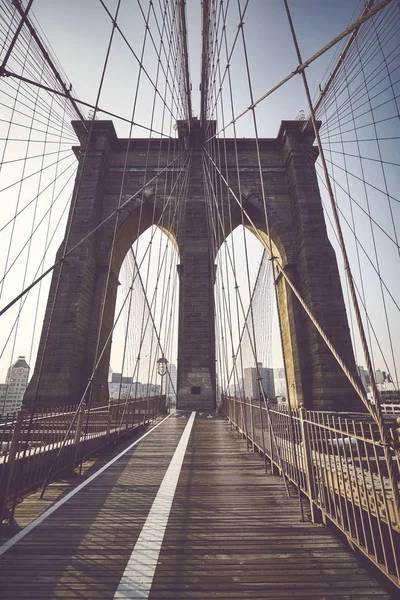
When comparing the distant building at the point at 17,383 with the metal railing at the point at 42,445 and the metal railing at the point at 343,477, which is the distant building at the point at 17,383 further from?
the metal railing at the point at 343,477

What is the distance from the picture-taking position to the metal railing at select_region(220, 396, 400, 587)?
1.65m

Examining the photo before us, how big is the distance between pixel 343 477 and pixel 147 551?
153cm

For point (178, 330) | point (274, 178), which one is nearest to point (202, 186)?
point (274, 178)

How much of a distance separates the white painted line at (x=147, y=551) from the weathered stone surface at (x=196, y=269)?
28.8 feet

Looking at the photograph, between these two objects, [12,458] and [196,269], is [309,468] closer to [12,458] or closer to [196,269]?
[12,458]

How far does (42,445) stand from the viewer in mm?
3521

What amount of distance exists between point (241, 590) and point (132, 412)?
633 cm

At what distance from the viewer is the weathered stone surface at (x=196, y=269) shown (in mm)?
12266

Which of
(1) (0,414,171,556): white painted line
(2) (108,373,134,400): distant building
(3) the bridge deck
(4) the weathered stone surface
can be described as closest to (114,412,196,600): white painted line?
(3) the bridge deck

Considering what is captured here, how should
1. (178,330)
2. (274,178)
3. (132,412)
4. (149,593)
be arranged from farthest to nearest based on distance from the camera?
(274,178) → (178,330) → (132,412) → (149,593)

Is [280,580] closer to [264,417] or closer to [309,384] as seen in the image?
[264,417]

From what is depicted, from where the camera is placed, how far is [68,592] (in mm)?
1593

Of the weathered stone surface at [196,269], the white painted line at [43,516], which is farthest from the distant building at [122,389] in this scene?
the weathered stone surface at [196,269]

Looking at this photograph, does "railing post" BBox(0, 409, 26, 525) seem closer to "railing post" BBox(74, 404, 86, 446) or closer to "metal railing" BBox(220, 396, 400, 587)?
"railing post" BBox(74, 404, 86, 446)
